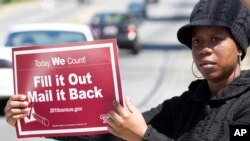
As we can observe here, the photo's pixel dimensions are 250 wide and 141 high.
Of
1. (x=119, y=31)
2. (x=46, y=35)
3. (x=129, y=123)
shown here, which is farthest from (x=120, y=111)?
(x=119, y=31)

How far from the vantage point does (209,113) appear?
305 cm

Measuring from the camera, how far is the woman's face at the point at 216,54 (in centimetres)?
308

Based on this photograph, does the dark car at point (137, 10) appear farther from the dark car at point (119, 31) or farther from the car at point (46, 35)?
the car at point (46, 35)

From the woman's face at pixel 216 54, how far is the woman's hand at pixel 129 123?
0.28m

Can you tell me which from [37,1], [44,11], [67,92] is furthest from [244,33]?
[37,1]

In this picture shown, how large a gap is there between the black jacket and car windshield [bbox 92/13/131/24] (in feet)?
101

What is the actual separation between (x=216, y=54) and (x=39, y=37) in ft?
45.4

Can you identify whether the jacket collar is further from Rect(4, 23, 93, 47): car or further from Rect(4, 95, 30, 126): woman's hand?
Rect(4, 23, 93, 47): car

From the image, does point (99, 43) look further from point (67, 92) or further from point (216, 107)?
point (216, 107)

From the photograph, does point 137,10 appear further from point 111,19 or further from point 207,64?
point 207,64

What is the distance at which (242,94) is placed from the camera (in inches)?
120

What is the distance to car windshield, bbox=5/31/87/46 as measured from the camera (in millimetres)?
16484

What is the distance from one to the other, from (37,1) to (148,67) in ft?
255

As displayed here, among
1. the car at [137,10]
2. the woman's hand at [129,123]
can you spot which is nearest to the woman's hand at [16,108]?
the woman's hand at [129,123]
